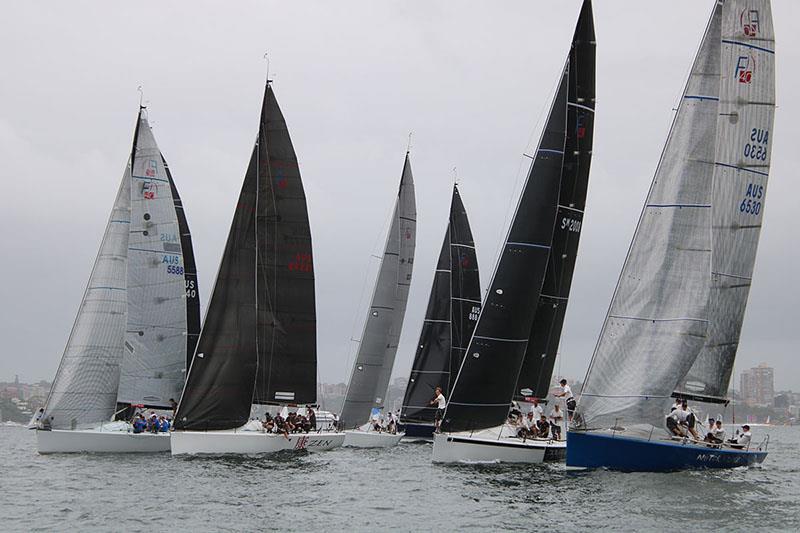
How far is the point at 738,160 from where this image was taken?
30625mm

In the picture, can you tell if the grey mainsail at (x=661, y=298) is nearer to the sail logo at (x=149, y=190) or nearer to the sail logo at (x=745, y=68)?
the sail logo at (x=745, y=68)

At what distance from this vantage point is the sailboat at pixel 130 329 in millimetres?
34812

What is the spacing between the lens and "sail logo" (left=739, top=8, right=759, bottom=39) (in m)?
30.4

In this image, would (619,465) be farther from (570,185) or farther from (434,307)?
(434,307)

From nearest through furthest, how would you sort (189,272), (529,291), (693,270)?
(693,270) → (529,291) → (189,272)

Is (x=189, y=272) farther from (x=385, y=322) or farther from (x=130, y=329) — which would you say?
(x=385, y=322)

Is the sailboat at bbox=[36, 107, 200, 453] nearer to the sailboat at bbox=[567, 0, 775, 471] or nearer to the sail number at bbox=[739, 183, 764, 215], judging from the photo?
the sailboat at bbox=[567, 0, 775, 471]

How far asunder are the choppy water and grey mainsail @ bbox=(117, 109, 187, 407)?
5.62m

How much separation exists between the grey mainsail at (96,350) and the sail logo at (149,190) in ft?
4.28

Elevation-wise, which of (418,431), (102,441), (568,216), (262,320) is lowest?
(102,441)

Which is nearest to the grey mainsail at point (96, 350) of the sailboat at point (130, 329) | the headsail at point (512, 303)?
the sailboat at point (130, 329)

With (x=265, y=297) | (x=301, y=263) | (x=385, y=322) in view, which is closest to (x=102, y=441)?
(x=265, y=297)

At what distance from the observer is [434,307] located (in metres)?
47.2

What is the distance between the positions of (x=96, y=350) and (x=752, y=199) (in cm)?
1976
